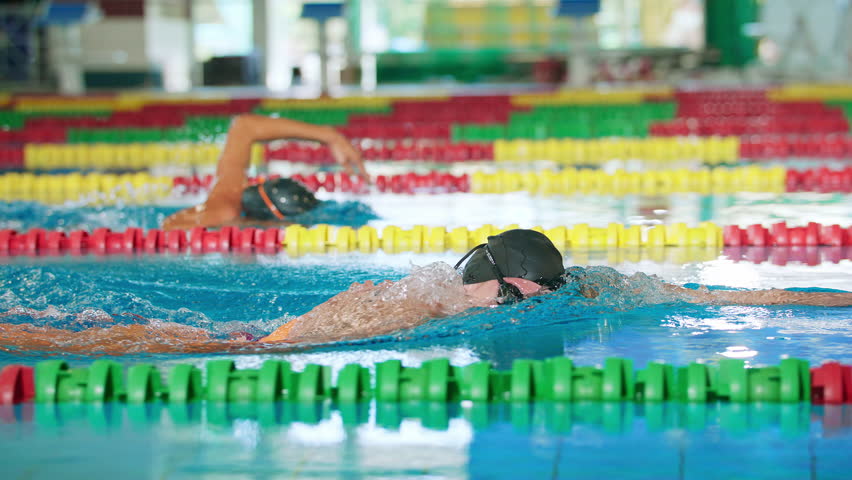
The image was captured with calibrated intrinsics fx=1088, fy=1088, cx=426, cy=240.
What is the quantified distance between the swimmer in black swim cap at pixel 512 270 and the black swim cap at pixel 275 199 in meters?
2.70

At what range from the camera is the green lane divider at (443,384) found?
124 inches

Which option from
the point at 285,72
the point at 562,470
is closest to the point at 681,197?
the point at 562,470

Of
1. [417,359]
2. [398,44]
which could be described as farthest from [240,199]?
[398,44]

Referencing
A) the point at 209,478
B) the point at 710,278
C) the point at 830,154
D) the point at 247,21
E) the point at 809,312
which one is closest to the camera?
the point at 209,478

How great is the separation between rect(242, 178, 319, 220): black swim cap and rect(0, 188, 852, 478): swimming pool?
495 millimetres

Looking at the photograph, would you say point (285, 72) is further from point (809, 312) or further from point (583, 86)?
point (809, 312)

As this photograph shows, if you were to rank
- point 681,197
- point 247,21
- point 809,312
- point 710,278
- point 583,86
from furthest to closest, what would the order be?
point 247,21, point 583,86, point 681,197, point 710,278, point 809,312

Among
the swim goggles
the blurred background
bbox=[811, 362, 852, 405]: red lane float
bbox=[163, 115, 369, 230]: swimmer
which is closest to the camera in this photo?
bbox=[811, 362, 852, 405]: red lane float

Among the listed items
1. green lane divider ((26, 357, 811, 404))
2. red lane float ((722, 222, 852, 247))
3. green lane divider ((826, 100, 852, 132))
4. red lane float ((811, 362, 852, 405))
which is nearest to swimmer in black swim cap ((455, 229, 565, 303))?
green lane divider ((26, 357, 811, 404))

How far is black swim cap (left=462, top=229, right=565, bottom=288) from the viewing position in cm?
376

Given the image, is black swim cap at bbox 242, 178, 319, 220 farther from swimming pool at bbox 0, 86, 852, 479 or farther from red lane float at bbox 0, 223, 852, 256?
swimming pool at bbox 0, 86, 852, 479

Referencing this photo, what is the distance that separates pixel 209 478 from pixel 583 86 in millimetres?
17086

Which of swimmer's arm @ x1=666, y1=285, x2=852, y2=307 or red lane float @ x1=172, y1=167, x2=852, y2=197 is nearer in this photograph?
swimmer's arm @ x1=666, y1=285, x2=852, y2=307

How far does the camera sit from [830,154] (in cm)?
1024
